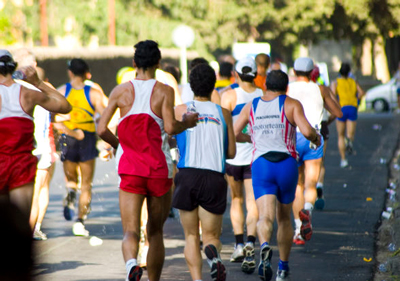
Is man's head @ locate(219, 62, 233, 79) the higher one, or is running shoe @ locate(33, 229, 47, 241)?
man's head @ locate(219, 62, 233, 79)

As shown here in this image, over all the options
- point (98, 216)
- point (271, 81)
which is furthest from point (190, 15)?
point (271, 81)

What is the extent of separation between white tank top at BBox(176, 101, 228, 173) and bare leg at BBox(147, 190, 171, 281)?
312 mm

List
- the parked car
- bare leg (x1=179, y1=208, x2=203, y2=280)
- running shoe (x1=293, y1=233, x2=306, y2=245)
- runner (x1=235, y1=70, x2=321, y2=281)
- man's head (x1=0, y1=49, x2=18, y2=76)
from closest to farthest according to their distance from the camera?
bare leg (x1=179, y1=208, x2=203, y2=280) < man's head (x1=0, y1=49, x2=18, y2=76) < runner (x1=235, y1=70, x2=321, y2=281) < running shoe (x1=293, y1=233, x2=306, y2=245) < the parked car

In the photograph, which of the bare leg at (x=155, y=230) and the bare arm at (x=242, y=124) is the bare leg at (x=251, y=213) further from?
the bare leg at (x=155, y=230)

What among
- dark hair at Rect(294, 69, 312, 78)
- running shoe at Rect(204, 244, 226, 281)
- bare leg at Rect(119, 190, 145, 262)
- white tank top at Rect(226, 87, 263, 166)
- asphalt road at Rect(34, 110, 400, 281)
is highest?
dark hair at Rect(294, 69, 312, 78)

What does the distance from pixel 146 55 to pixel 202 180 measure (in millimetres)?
1007

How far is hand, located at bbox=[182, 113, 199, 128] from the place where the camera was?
6.16 metres

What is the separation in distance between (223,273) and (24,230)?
4.76 feet

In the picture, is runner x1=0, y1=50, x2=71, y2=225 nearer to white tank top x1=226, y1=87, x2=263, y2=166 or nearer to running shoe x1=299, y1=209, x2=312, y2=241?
white tank top x1=226, y1=87, x2=263, y2=166

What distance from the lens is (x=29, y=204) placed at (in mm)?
6297

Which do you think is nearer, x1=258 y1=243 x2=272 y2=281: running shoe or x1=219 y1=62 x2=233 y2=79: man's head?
x1=258 y1=243 x2=272 y2=281: running shoe

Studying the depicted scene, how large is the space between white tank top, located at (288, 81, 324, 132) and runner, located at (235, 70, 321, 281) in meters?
2.05

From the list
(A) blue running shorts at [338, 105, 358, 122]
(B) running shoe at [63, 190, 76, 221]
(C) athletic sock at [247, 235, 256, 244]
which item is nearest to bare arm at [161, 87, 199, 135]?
(C) athletic sock at [247, 235, 256, 244]

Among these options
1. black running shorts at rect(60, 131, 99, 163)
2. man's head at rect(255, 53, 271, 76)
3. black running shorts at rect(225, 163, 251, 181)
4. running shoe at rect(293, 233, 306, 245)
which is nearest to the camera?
black running shorts at rect(225, 163, 251, 181)
